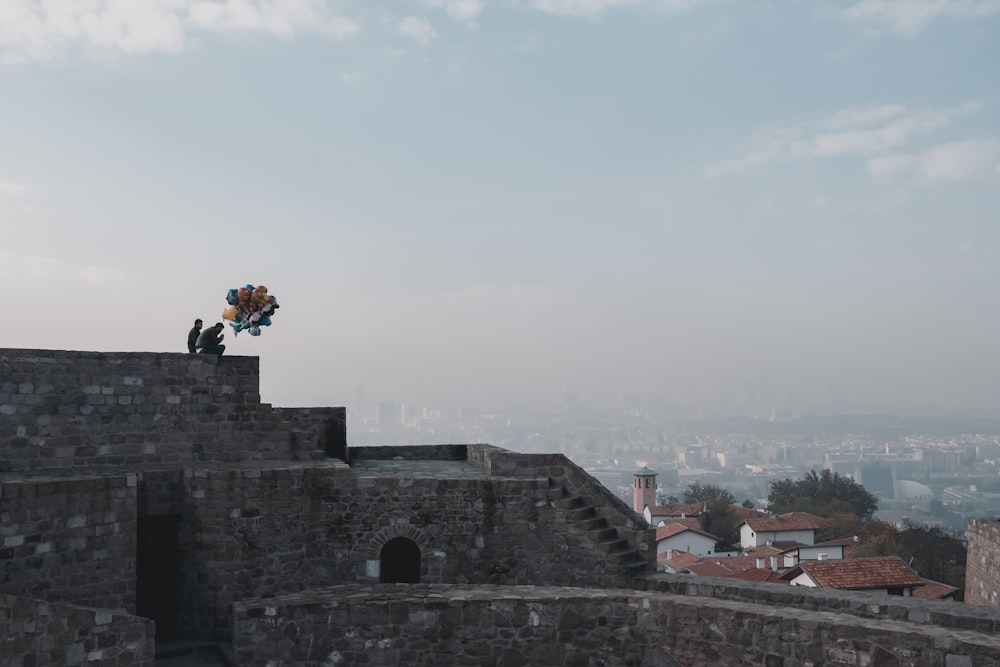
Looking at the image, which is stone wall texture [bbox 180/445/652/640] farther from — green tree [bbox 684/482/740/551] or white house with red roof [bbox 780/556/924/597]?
green tree [bbox 684/482/740/551]

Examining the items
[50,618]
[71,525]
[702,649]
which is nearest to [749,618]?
[702,649]

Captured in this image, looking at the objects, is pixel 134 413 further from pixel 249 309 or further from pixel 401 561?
pixel 401 561

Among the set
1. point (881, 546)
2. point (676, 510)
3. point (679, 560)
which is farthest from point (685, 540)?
point (676, 510)

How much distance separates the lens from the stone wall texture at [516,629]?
10969mm

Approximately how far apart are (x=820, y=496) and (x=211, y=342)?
3914 inches

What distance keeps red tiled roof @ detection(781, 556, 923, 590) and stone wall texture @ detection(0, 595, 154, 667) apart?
21.7m

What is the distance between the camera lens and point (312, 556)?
46.8 feet

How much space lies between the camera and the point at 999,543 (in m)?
16.9

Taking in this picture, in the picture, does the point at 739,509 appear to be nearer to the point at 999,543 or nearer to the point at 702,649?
the point at 999,543

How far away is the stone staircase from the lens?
567 inches

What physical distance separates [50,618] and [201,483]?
13.2 ft

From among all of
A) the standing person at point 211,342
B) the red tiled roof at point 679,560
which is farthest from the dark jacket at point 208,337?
the red tiled roof at point 679,560

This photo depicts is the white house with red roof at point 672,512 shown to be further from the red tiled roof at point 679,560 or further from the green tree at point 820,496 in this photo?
the red tiled roof at point 679,560

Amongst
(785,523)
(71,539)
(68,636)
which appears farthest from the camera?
(785,523)
